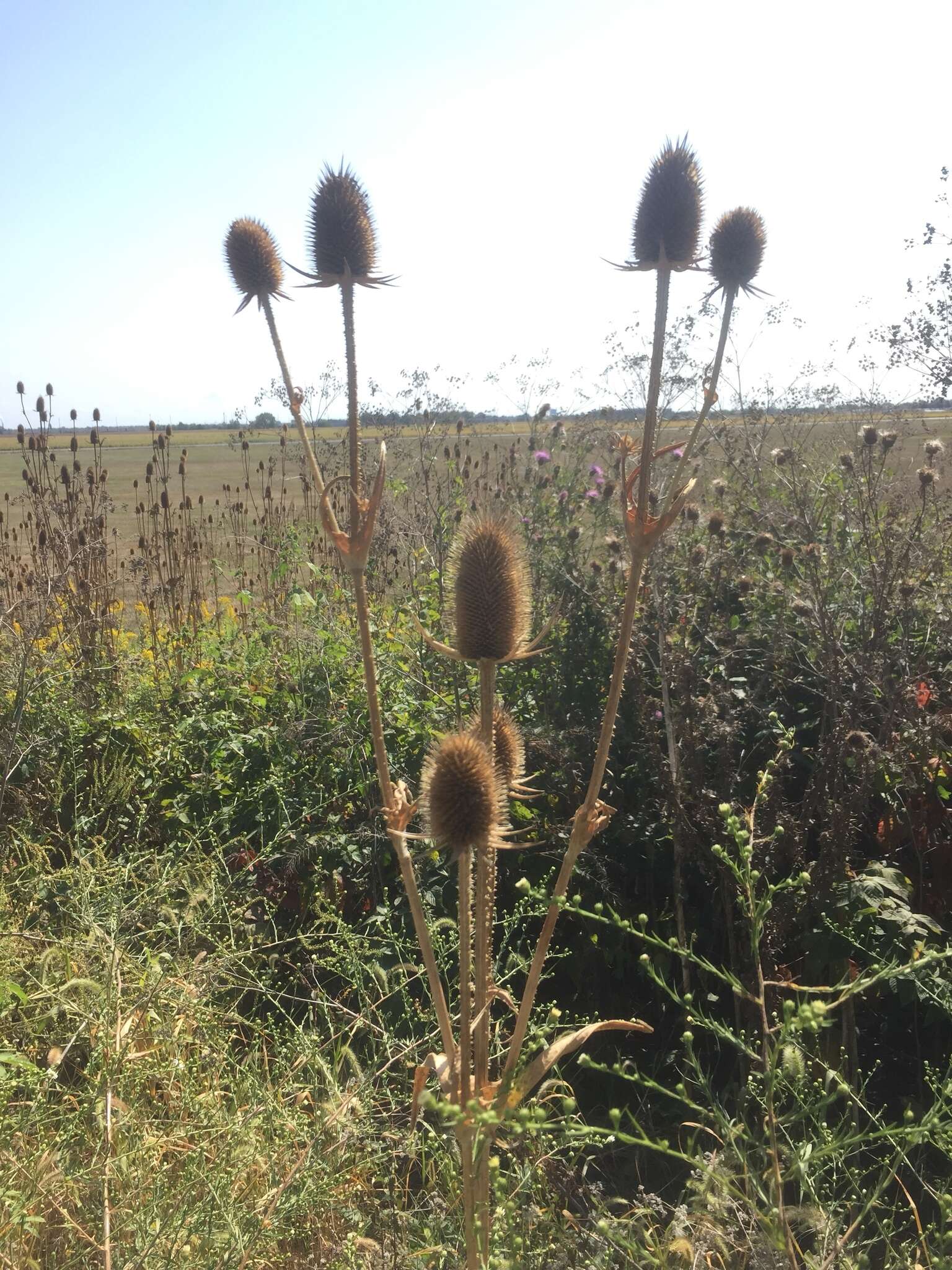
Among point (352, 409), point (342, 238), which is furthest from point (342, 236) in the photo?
point (352, 409)

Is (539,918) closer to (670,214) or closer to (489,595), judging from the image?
(489,595)

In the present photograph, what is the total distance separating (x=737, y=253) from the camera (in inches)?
88.7

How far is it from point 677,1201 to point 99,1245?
1.82 meters

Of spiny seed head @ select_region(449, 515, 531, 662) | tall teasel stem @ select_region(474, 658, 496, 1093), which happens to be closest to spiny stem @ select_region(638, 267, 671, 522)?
spiny seed head @ select_region(449, 515, 531, 662)

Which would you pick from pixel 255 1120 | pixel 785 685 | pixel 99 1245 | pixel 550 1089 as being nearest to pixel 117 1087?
pixel 255 1120

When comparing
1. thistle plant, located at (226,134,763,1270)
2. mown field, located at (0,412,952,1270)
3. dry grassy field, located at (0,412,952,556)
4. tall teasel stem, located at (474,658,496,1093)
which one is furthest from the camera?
dry grassy field, located at (0,412,952,556)

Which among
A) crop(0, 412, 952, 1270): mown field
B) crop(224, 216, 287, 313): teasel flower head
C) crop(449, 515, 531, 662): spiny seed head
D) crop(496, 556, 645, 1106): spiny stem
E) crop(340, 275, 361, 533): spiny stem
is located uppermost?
crop(224, 216, 287, 313): teasel flower head

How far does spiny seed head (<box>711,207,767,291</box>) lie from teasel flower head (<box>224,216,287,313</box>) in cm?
102

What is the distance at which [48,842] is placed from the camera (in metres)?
4.45

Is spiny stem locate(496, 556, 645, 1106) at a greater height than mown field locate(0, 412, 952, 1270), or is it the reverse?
spiny stem locate(496, 556, 645, 1106)

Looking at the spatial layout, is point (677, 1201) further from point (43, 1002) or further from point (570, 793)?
point (43, 1002)

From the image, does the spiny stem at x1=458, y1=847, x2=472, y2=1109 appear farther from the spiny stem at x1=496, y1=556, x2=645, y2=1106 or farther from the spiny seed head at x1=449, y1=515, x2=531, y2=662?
the spiny seed head at x1=449, y1=515, x2=531, y2=662

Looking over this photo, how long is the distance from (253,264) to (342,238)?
250mm

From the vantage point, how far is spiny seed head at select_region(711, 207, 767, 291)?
225 cm
